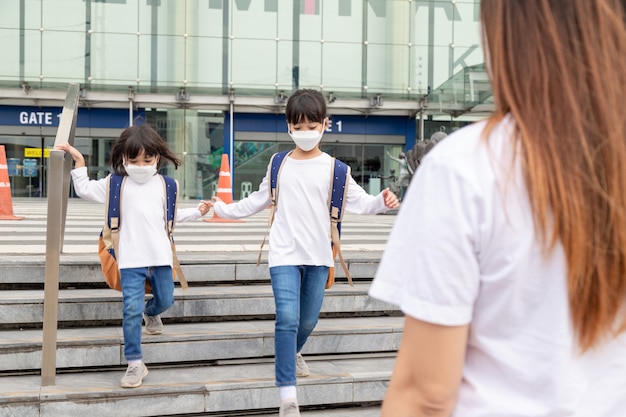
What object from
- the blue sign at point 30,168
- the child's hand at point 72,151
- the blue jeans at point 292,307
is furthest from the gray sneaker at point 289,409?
the blue sign at point 30,168

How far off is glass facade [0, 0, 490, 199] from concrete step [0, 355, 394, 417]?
1803 cm

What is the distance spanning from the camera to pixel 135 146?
3945 millimetres

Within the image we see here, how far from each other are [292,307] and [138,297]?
91 centimetres

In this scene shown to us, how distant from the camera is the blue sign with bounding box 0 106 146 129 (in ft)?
75.6

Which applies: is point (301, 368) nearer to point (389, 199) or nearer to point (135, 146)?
point (389, 199)

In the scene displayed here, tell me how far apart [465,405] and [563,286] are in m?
0.23

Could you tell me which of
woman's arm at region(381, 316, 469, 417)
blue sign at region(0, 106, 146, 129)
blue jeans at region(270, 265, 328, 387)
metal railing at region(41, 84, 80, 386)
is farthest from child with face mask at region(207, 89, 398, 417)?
blue sign at region(0, 106, 146, 129)

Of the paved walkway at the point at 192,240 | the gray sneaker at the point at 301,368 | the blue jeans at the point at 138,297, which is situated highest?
the paved walkway at the point at 192,240

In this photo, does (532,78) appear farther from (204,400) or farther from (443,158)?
(204,400)

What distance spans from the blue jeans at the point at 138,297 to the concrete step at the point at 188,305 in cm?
41

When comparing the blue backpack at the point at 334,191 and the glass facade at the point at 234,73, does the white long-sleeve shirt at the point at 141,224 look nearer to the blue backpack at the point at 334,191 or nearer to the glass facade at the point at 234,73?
the blue backpack at the point at 334,191

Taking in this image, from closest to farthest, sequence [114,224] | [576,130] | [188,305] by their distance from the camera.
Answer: [576,130], [114,224], [188,305]

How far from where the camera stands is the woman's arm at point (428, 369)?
3.15 ft

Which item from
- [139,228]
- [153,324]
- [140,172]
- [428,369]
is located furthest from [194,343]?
[428,369]
